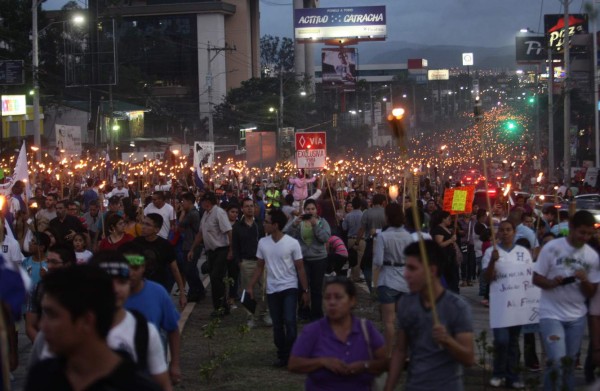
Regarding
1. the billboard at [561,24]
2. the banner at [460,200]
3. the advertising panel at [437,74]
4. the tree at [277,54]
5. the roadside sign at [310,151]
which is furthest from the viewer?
the advertising panel at [437,74]

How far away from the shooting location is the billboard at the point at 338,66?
94719mm

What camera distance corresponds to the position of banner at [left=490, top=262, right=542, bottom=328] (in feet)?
31.1

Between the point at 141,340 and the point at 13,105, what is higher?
the point at 13,105

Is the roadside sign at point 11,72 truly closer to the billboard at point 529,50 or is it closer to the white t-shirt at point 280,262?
the white t-shirt at point 280,262

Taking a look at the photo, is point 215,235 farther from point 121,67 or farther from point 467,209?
point 121,67

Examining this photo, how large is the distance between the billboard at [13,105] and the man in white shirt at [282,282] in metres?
37.0

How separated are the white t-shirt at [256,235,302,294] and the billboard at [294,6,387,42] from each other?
86.7 m

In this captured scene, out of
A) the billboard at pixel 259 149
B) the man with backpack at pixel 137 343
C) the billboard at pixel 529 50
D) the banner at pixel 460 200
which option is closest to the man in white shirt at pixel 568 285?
the man with backpack at pixel 137 343

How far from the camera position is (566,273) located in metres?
8.17

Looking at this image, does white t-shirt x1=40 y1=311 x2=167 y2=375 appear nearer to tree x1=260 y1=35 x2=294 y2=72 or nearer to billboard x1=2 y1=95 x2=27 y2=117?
billboard x1=2 y1=95 x2=27 y2=117

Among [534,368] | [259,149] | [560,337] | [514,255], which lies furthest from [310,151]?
[560,337]

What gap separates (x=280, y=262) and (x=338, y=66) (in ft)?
284

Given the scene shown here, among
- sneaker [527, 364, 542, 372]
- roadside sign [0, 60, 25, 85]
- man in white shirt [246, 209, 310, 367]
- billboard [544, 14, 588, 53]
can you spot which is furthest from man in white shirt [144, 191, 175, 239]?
billboard [544, 14, 588, 53]

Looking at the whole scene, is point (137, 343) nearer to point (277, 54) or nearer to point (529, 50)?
point (529, 50)
